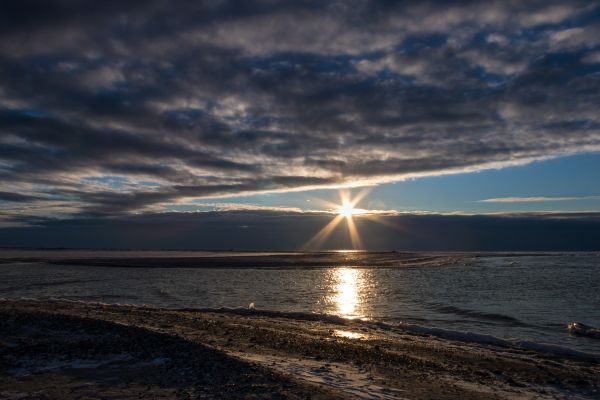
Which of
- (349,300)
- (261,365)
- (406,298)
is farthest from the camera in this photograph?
(406,298)

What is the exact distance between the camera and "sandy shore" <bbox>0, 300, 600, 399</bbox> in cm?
926

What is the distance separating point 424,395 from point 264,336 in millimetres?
7321

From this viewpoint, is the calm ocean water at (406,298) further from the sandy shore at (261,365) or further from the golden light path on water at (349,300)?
the sandy shore at (261,365)

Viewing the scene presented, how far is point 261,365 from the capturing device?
10.9 meters

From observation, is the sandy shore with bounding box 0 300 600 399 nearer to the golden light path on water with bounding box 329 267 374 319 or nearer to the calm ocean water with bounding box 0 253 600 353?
the calm ocean water with bounding box 0 253 600 353

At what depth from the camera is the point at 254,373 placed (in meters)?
10.0

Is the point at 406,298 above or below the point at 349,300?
above

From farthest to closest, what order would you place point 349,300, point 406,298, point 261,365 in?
point 406,298 → point 349,300 → point 261,365

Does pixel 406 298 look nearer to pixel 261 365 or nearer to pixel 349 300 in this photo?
pixel 349 300

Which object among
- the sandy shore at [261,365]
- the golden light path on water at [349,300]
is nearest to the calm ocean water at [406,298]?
the golden light path on water at [349,300]

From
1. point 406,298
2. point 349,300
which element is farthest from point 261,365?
point 406,298

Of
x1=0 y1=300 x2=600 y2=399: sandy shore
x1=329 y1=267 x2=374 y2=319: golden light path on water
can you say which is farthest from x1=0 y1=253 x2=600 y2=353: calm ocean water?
x1=0 y1=300 x2=600 y2=399: sandy shore

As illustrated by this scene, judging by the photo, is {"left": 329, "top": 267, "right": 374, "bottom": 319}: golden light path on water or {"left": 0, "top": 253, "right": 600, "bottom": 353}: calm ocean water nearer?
{"left": 0, "top": 253, "right": 600, "bottom": 353}: calm ocean water

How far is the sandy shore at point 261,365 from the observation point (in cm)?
926
